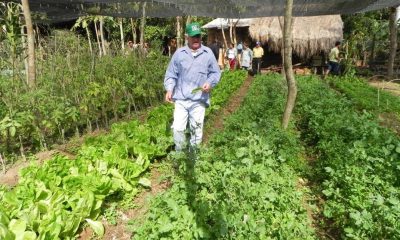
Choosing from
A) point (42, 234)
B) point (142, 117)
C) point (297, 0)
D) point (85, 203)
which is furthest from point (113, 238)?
point (297, 0)

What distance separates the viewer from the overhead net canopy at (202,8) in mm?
9297

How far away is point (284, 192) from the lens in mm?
3826

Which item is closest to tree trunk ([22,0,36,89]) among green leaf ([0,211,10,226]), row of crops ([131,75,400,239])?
row of crops ([131,75,400,239])

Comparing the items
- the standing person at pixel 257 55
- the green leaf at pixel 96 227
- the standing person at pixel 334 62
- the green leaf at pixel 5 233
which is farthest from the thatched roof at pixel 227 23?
the green leaf at pixel 5 233

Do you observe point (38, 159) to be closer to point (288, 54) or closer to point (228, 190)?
point (228, 190)

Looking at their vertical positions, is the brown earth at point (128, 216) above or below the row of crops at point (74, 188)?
below

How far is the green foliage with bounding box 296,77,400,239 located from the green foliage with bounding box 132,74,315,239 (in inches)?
14.5

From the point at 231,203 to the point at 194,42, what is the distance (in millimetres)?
2296

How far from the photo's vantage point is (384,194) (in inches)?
151

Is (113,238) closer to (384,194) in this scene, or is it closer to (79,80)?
(384,194)

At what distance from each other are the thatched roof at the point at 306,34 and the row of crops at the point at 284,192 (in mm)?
14160

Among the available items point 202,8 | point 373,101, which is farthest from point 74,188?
point 373,101

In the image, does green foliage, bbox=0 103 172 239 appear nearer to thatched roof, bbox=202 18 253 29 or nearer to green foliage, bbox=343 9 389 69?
thatched roof, bbox=202 18 253 29

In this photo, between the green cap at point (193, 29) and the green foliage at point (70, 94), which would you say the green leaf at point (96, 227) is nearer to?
the green foliage at point (70, 94)
